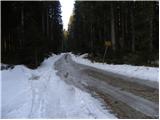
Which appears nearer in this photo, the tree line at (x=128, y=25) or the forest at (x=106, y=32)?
the forest at (x=106, y=32)

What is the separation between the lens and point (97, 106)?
919cm

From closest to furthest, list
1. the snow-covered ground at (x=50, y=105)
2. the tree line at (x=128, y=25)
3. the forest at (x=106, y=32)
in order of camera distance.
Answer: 1. the snow-covered ground at (x=50, y=105)
2. the forest at (x=106, y=32)
3. the tree line at (x=128, y=25)

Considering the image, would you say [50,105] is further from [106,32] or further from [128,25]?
[106,32]

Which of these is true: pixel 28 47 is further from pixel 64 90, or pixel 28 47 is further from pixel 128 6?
pixel 128 6

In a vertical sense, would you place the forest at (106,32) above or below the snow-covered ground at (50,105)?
above

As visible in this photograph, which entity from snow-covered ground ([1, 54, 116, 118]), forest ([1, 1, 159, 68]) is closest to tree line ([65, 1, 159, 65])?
forest ([1, 1, 159, 68])

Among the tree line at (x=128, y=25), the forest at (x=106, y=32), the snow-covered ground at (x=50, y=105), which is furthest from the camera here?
the tree line at (x=128, y=25)

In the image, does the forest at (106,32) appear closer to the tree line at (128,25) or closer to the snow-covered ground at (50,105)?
the tree line at (128,25)

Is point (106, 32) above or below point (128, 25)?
below

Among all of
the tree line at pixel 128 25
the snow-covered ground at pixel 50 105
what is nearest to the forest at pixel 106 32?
the tree line at pixel 128 25

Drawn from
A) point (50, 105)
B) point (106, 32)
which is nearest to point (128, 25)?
point (106, 32)

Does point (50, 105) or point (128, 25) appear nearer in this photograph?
point (50, 105)

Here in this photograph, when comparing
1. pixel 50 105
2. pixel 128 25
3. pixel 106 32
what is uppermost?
pixel 128 25

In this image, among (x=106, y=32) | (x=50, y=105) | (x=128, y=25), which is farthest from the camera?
(x=106, y=32)
